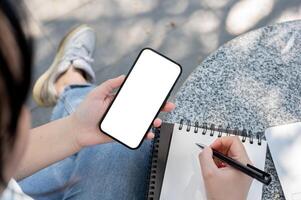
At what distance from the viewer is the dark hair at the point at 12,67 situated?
0.56 m

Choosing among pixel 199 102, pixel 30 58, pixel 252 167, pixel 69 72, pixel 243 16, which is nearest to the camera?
pixel 30 58

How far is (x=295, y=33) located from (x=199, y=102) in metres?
0.24

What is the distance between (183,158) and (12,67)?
42 centimetres

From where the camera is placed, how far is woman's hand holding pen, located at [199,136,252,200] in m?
0.84

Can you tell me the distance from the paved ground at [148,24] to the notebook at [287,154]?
70cm

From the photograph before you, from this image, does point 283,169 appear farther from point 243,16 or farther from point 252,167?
point 243,16

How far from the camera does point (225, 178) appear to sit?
842 millimetres

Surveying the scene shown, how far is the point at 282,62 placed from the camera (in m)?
0.96

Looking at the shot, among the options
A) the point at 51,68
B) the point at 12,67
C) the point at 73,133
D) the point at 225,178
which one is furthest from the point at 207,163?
the point at 51,68

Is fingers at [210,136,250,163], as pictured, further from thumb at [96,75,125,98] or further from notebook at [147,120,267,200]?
thumb at [96,75,125,98]

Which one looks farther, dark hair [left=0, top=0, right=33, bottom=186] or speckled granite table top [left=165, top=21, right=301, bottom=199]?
speckled granite table top [left=165, top=21, right=301, bottom=199]

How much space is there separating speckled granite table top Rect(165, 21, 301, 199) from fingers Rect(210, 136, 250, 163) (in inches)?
2.6

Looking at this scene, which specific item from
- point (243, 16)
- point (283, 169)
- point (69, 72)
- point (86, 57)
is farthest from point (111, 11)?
point (283, 169)

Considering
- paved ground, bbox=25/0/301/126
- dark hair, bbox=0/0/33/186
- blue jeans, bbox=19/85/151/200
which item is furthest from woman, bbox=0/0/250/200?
paved ground, bbox=25/0/301/126
